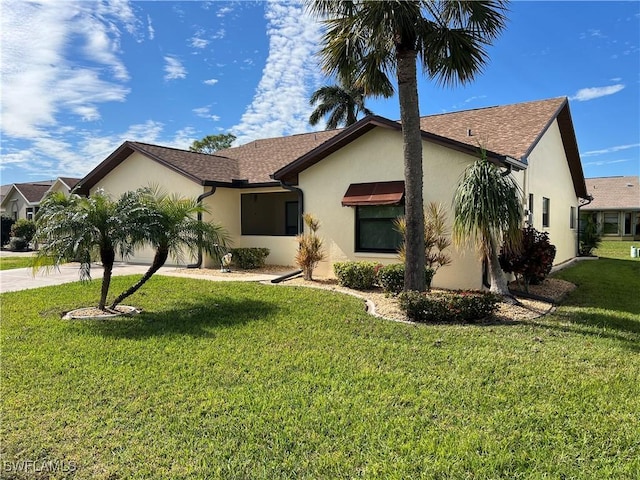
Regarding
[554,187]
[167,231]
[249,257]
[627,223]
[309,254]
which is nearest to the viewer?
[167,231]

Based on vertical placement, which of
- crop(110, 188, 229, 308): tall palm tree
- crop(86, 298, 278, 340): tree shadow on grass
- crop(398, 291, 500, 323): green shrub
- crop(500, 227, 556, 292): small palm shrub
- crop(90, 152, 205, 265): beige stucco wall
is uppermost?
crop(90, 152, 205, 265): beige stucco wall

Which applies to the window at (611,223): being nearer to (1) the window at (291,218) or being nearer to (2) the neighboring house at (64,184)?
(1) the window at (291,218)

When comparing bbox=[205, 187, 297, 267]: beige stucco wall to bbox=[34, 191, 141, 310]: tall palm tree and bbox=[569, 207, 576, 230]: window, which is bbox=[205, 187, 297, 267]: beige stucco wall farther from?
bbox=[569, 207, 576, 230]: window

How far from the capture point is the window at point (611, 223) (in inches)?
1485

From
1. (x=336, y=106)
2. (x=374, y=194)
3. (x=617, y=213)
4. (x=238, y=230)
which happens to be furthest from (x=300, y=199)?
(x=617, y=213)

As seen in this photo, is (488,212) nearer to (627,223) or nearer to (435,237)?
(435,237)

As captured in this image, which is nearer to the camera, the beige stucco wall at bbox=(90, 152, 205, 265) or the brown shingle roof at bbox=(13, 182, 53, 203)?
the beige stucco wall at bbox=(90, 152, 205, 265)

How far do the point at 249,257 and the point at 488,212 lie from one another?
942 centimetres

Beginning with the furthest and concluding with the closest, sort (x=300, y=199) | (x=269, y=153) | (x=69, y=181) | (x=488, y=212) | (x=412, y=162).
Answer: (x=69, y=181), (x=269, y=153), (x=300, y=199), (x=488, y=212), (x=412, y=162)

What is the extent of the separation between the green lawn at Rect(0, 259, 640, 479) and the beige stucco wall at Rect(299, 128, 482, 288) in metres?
4.04

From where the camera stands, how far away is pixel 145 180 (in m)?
18.5

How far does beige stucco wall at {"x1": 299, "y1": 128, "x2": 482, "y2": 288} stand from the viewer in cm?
1184

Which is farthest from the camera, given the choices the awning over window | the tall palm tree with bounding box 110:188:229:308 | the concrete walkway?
the concrete walkway

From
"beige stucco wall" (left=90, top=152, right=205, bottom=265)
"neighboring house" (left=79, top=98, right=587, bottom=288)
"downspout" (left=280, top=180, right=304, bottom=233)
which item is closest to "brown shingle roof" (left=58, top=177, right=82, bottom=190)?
"neighboring house" (left=79, top=98, right=587, bottom=288)
